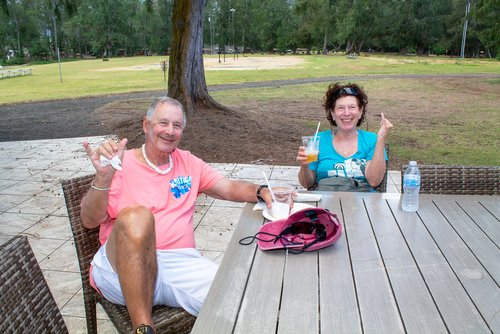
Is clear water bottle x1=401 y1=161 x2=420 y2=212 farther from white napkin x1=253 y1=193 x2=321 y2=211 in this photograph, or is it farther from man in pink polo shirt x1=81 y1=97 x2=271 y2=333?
man in pink polo shirt x1=81 y1=97 x2=271 y2=333

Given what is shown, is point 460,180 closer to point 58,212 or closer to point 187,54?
point 58,212

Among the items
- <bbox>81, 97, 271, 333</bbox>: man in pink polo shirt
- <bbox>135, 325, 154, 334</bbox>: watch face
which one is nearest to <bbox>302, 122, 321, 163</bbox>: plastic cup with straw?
<bbox>81, 97, 271, 333</bbox>: man in pink polo shirt

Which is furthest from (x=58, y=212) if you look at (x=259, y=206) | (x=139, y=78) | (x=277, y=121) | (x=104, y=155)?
(x=139, y=78)

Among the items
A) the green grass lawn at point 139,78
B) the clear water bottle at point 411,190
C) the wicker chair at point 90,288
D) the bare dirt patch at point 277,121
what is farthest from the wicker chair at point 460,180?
the green grass lawn at point 139,78

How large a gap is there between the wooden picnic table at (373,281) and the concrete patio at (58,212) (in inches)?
54.9

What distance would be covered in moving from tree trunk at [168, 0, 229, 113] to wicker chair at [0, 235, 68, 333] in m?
6.27

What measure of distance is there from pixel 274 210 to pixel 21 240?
100cm

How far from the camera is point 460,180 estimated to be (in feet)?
8.15

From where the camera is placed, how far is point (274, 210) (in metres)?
1.97

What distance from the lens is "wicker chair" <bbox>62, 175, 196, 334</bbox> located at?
5.81 ft

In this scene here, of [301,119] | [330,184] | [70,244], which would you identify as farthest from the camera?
[301,119]

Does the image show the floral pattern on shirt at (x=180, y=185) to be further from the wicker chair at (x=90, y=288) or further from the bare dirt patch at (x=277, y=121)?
the bare dirt patch at (x=277, y=121)

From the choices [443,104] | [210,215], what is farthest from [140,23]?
[210,215]

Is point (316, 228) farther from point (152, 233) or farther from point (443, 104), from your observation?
point (443, 104)
